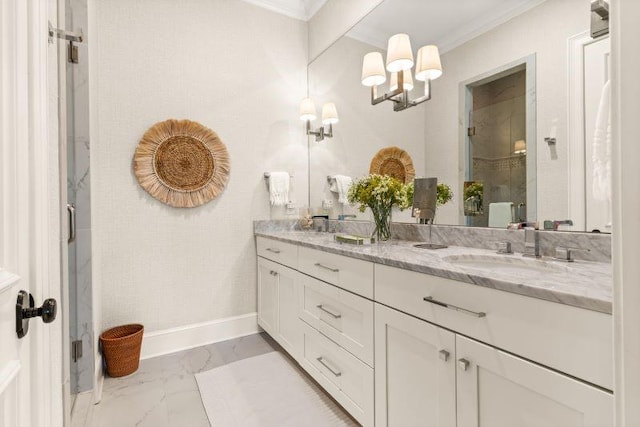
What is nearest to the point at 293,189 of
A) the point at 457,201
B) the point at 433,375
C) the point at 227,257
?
the point at 227,257

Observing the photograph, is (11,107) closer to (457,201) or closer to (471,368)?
(471,368)

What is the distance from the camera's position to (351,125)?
2.55 metres

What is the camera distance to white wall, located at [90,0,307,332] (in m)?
2.14

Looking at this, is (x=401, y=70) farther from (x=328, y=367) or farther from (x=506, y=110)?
(x=328, y=367)

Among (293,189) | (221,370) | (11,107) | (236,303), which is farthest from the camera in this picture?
(293,189)

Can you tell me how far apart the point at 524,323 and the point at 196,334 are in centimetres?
228

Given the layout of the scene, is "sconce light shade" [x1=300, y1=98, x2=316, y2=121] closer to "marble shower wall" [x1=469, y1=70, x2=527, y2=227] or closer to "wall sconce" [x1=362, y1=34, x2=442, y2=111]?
"wall sconce" [x1=362, y1=34, x2=442, y2=111]

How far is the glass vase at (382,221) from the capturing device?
190 centimetres

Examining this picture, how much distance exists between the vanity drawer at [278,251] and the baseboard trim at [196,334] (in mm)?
598

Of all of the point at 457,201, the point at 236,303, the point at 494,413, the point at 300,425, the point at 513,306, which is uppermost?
the point at 457,201

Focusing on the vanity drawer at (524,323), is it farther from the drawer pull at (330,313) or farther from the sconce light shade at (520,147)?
the sconce light shade at (520,147)

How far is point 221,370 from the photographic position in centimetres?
205

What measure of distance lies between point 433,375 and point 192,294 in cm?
194

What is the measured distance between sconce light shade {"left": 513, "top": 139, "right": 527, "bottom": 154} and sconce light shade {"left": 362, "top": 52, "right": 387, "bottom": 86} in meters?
1.05
